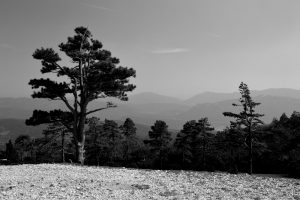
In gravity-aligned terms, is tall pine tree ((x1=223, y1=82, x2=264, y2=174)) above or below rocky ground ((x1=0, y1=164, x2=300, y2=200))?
above

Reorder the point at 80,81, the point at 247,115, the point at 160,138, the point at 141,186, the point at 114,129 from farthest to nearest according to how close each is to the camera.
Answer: the point at 114,129 < the point at 160,138 < the point at 247,115 < the point at 80,81 < the point at 141,186

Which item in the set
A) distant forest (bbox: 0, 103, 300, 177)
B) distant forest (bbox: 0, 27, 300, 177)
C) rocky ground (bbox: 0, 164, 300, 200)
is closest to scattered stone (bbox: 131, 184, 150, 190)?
rocky ground (bbox: 0, 164, 300, 200)

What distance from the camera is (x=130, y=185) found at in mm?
18422

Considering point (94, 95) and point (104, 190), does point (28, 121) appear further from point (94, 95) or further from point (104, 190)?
point (104, 190)

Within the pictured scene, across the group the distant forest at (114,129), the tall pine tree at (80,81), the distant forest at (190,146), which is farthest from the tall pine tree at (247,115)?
the tall pine tree at (80,81)

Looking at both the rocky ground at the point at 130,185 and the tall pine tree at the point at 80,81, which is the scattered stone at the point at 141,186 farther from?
the tall pine tree at the point at 80,81

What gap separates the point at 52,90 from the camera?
31.0 meters

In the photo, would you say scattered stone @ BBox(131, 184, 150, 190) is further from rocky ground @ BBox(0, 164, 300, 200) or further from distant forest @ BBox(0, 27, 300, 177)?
distant forest @ BBox(0, 27, 300, 177)

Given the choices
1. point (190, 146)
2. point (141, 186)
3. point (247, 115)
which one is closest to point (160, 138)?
point (190, 146)

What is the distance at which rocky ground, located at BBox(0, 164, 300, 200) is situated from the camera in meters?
16.0

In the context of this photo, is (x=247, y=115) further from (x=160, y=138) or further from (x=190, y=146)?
(x=190, y=146)

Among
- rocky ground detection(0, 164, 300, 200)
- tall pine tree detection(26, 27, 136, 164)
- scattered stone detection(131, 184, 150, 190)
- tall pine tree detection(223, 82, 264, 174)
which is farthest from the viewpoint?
tall pine tree detection(223, 82, 264, 174)

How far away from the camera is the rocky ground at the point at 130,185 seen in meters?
16.0

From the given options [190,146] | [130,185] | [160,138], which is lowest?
[130,185]
